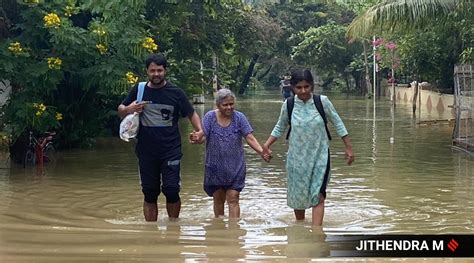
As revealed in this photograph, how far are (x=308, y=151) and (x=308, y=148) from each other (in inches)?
1.2

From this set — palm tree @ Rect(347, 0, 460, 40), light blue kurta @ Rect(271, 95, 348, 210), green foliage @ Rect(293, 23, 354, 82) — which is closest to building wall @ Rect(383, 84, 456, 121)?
palm tree @ Rect(347, 0, 460, 40)

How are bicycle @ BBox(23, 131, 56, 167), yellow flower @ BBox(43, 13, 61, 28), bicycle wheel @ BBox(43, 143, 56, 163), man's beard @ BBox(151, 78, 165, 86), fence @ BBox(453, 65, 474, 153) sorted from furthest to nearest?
fence @ BBox(453, 65, 474, 153) < bicycle wheel @ BBox(43, 143, 56, 163) < bicycle @ BBox(23, 131, 56, 167) < yellow flower @ BBox(43, 13, 61, 28) < man's beard @ BBox(151, 78, 165, 86)

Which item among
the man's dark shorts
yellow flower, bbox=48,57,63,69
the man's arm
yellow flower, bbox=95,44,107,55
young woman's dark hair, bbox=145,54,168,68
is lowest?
the man's dark shorts

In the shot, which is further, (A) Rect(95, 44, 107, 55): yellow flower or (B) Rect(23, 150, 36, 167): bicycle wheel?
(B) Rect(23, 150, 36, 167): bicycle wheel

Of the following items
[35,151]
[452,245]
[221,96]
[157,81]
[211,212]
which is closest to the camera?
[452,245]

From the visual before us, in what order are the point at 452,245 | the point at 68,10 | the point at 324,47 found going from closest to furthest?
the point at 452,245
the point at 68,10
the point at 324,47

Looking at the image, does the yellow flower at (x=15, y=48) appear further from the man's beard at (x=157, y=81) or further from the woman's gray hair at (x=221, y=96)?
the woman's gray hair at (x=221, y=96)

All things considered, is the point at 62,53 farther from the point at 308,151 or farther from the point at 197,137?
the point at 308,151

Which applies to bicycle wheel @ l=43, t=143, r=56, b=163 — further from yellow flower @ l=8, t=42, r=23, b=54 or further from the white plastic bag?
the white plastic bag

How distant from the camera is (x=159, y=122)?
7547mm

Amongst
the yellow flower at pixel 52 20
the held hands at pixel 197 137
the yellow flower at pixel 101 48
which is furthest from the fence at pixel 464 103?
the held hands at pixel 197 137

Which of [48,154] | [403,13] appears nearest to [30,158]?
[48,154]

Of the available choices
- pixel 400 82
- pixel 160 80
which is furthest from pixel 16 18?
pixel 400 82

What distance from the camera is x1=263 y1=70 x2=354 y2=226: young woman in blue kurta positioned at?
24.2 ft
